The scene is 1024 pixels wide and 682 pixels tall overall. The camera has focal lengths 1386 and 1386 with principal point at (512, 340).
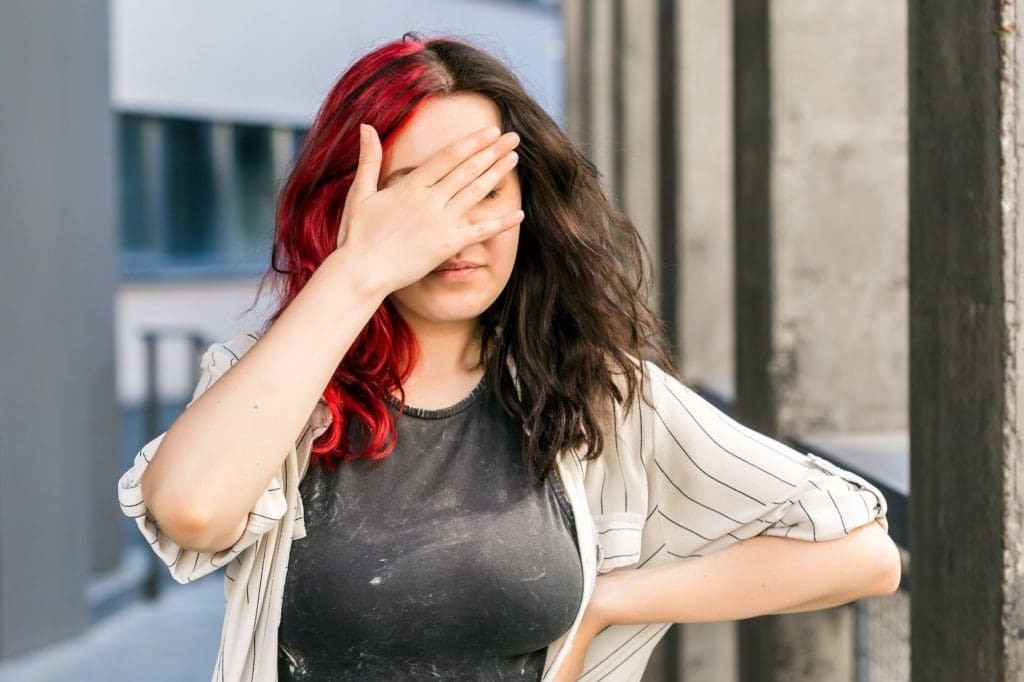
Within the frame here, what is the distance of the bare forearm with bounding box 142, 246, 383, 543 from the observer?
5.04 feet

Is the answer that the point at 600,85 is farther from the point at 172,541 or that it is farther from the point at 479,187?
the point at 172,541

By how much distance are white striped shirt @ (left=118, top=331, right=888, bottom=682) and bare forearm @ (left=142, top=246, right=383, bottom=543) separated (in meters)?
0.14

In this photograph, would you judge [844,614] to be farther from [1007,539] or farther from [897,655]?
[1007,539]

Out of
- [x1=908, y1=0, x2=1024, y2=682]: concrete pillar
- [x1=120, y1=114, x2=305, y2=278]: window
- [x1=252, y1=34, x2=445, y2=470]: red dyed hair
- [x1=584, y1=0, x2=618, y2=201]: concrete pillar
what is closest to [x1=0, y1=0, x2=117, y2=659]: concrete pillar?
[x1=584, y1=0, x2=618, y2=201]: concrete pillar

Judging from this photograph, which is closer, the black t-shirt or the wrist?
the wrist

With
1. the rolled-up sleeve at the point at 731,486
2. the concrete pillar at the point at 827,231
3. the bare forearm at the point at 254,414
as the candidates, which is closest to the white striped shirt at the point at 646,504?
the rolled-up sleeve at the point at 731,486

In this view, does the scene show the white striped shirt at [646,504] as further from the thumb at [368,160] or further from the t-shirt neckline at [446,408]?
the thumb at [368,160]

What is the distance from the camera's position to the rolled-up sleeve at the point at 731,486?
1.84 m

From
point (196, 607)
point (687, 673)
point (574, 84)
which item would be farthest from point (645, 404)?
point (574, 84)

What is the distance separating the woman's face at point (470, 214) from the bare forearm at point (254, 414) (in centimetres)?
20

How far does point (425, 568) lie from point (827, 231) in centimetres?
180

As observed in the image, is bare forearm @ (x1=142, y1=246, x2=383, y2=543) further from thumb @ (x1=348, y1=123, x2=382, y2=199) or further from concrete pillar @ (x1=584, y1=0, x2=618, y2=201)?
concrete pillar @ (x1=584, y1=0, x2=618, y2=201)

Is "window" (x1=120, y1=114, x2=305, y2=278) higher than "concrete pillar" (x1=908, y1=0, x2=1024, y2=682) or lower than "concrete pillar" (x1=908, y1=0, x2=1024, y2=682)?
higher

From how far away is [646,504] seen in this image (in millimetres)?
1955
